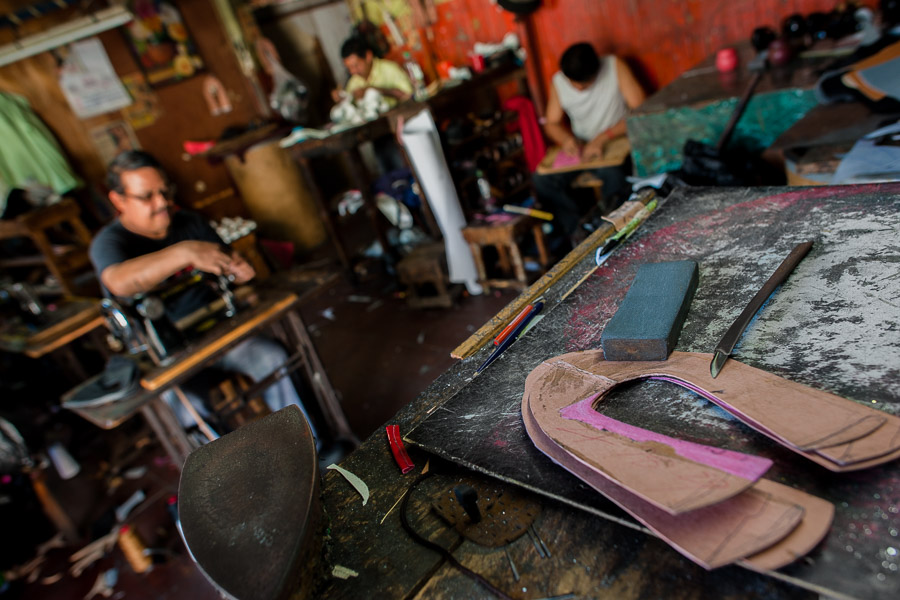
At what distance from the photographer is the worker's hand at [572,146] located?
166 inches

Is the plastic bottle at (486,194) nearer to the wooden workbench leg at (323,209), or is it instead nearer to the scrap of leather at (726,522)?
the wooden workbench leg at (323,209)

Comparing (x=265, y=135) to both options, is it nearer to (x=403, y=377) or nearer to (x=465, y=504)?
(x=403, y=377)

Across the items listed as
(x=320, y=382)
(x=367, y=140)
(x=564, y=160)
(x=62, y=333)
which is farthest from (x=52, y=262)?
(x=564, y=160)

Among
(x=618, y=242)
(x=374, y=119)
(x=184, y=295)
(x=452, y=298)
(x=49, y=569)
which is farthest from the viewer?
(x=374, y=119)

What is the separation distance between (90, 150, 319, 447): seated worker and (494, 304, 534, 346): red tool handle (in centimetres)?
144

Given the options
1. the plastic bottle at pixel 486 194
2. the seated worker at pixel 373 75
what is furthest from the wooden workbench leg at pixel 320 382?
the seated worker at pixel 373 75

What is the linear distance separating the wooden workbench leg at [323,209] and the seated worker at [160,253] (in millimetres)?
2024

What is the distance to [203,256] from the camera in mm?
2361

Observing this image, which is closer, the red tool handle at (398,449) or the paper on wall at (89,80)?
the red tool handle at (398,449)

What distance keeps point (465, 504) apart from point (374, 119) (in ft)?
14.5

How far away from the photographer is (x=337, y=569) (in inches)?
36.3

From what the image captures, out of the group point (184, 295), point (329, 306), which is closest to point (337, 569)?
point (184, 295)

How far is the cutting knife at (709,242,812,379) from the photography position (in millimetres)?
992

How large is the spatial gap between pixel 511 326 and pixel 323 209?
4.09 meters
